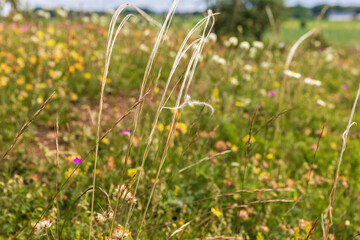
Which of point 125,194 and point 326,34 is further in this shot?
point 326,34

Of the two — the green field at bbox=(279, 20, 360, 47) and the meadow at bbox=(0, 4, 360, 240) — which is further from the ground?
the meadow at bbox=(0, 4, 360, 240)

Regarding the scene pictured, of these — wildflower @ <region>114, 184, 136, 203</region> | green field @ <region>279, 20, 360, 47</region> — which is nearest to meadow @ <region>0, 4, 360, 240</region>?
wildflower @ <region>114, 184, 136, 203</region>

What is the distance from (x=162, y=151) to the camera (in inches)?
95.5

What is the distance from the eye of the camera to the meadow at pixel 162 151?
1.40 meters

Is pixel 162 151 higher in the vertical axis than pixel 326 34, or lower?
higher

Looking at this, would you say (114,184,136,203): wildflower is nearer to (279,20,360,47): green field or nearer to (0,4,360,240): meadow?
(0,4,360,240): meadow

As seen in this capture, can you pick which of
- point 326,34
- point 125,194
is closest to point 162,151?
point 125,194

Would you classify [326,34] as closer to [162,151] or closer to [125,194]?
[162,151]

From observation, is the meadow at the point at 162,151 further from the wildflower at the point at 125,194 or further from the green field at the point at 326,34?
the green field at the point at 326,34

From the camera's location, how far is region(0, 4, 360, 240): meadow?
1401 mm

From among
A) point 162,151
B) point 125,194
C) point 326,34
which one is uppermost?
point 125,194

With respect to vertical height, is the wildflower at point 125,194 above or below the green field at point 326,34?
above

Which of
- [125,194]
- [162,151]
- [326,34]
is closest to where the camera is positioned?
[125,194]

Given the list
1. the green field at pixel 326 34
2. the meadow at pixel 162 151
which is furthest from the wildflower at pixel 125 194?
the green field at pixel 326 34
